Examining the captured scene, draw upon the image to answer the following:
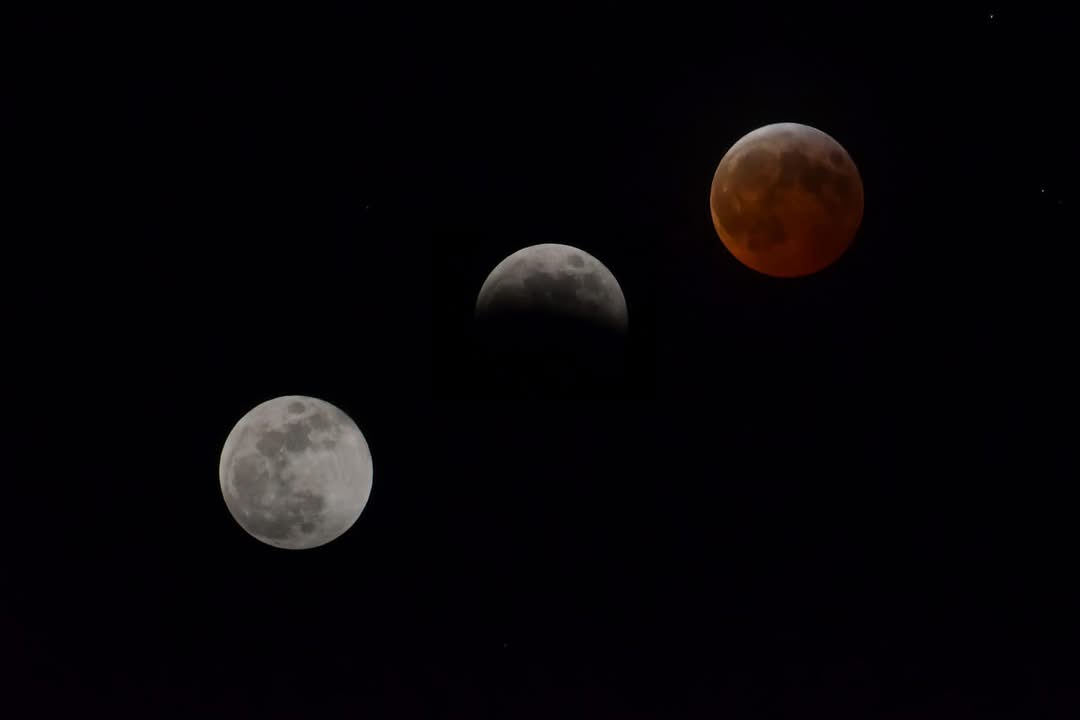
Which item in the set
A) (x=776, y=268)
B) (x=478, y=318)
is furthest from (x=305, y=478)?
(x=776, y=268)

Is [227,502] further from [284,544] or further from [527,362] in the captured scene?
[527,362]

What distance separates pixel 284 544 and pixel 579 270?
3.08 m

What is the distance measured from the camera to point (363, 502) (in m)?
10.6

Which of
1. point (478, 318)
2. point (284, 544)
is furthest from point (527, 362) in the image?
point (284, 544)

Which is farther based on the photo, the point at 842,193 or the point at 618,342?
the point at 618,342

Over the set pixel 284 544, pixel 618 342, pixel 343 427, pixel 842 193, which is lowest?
pixel 284 544

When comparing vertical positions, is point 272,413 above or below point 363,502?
above

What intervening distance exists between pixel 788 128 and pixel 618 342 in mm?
2049

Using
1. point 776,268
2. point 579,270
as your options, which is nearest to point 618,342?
point 579,270

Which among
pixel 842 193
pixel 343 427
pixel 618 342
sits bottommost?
pixel 343 427

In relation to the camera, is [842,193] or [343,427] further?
[343,427]

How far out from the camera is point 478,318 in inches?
410

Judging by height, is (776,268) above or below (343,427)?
above

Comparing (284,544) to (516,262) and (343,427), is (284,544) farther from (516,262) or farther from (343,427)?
(516,262)
